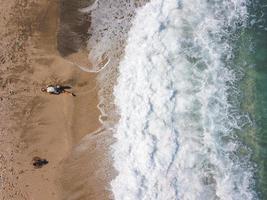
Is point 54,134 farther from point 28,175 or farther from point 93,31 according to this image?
point 93,31

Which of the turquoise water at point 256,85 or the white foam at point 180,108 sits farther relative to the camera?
the turquoise water at point 256,85

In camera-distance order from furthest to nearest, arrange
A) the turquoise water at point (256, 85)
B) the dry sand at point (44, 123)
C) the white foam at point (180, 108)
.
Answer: the turquoise water at point (256, 85) → the white foam at point (180, 108) → the dry sand at point (44, 123)

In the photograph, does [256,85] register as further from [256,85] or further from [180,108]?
[180,108]

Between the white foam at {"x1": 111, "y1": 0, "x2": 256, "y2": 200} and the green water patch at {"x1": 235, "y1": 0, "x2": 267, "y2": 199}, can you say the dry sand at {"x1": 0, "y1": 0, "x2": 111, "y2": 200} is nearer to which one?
the white foam at {"x1": 111, "y1": 0, "x2": 256, "y2": 200}

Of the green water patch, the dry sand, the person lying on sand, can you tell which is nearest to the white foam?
the green water patch

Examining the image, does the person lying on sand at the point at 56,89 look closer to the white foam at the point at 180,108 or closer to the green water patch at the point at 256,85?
the white foam at the point at 180,108

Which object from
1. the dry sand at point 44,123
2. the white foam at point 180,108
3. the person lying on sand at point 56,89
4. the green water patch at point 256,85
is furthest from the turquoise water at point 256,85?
the person lying on sand at point 56,89

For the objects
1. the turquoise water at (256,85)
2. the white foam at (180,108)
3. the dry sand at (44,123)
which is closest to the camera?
the dry sand at (44,123)
